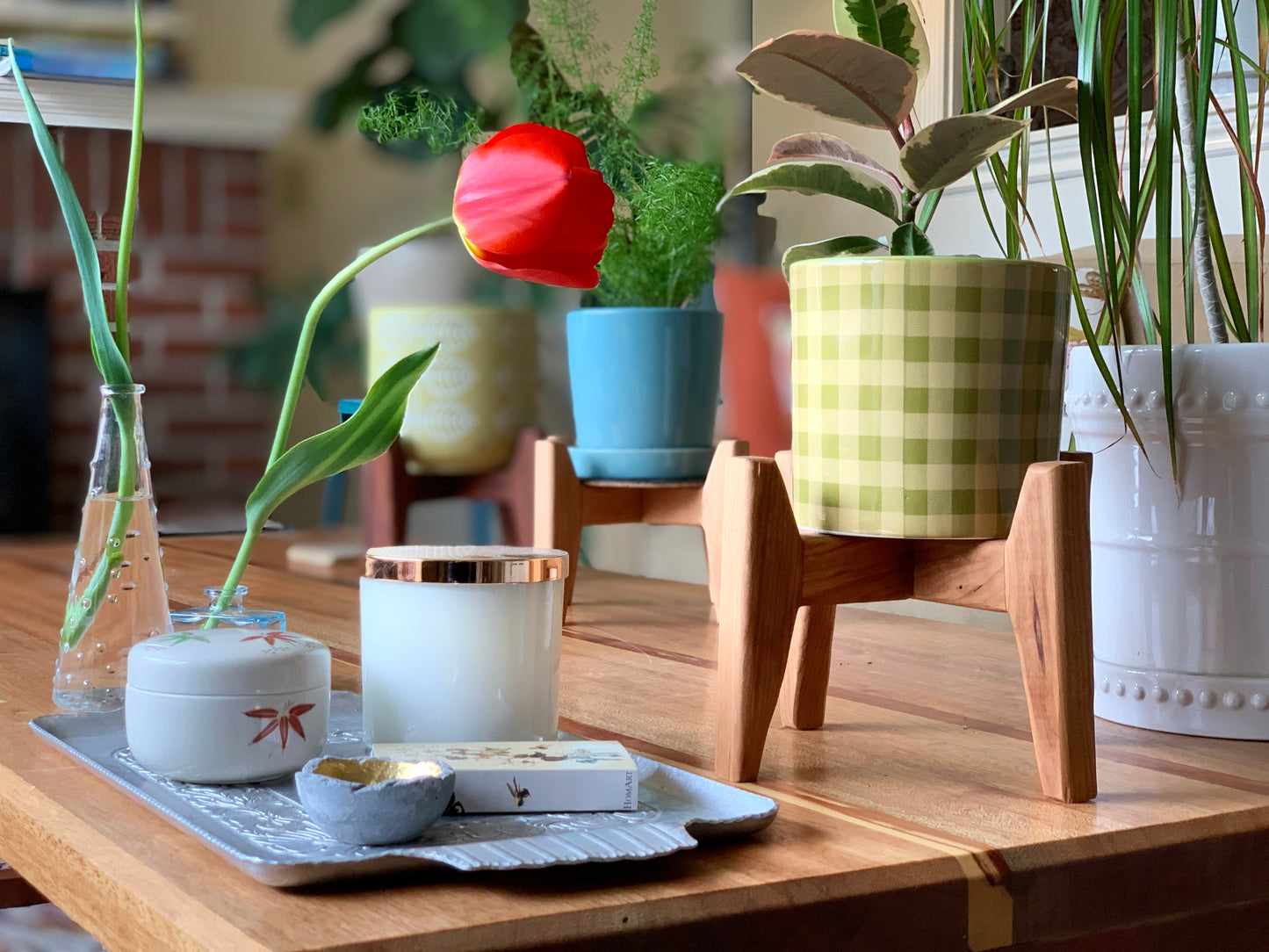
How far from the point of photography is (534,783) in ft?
1.51

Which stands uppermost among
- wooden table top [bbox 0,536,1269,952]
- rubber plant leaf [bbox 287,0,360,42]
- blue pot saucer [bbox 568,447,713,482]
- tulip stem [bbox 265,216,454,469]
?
rubber plant leaf [bbox 287,0,360,42]

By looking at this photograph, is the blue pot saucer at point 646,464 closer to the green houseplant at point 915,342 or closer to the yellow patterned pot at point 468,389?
the yellow patterned pot at point 468,389

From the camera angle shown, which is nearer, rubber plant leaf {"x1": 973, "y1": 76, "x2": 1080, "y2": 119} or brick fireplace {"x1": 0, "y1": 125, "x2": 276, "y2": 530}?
rubber plant leaf {"x1": 973, "y1": 76, "x2": 1080, "y2": 119}

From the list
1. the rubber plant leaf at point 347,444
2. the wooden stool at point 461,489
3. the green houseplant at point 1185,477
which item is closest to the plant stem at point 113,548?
the rubber plant leaf at point 347,444

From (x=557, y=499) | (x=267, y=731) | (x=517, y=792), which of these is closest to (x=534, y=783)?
(x=517, y=792)

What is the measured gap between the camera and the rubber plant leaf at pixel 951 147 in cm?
53

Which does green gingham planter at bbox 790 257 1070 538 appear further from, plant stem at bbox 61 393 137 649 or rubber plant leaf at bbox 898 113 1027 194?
plant stem at bbox 61 393 137 649

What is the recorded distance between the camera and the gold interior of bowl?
0.44 meters

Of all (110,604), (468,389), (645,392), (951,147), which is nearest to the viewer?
(951,147)

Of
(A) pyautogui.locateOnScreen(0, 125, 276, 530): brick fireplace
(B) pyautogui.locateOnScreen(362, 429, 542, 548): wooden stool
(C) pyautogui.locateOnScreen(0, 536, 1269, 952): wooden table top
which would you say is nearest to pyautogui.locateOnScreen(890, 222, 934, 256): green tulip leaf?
(C) pyautogui.locateOnScreen(0, 536, 1269, 952): wooden table top

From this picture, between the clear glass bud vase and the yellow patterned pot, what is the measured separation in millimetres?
635

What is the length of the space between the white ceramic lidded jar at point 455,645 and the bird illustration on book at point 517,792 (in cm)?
8

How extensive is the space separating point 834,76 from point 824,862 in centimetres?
31

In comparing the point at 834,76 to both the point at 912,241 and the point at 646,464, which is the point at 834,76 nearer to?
the point at 912,241
